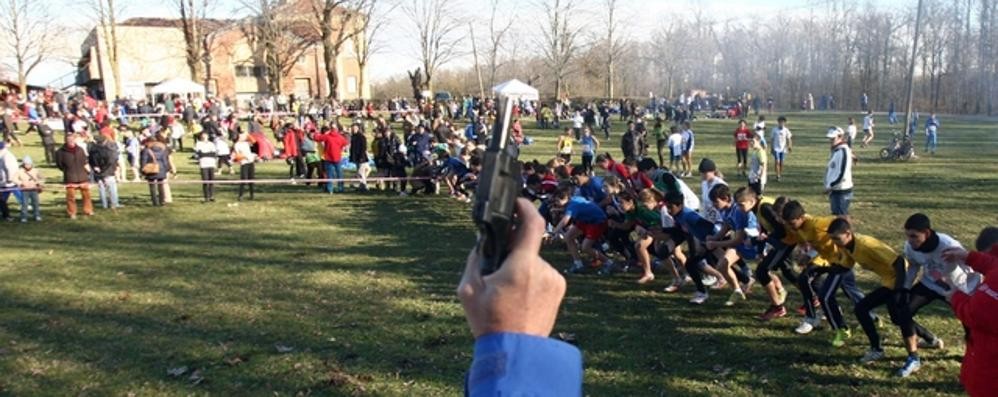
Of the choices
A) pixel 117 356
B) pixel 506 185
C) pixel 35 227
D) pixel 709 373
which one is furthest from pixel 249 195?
pixel 506 185

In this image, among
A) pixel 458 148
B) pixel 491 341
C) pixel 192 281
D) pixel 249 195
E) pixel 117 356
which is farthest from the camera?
pixel 458 148

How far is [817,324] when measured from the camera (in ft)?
22.8

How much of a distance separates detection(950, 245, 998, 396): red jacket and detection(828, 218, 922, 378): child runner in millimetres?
1502

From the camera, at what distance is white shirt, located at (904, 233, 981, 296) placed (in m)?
5.60

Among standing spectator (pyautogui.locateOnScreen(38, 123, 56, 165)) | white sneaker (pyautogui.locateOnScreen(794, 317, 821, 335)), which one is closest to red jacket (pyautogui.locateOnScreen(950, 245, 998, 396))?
white sneaker (pyautogui.locateOnScreen(794, 317, 821, 335))

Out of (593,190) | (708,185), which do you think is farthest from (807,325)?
(593,190)

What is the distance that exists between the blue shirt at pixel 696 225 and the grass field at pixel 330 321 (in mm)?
784

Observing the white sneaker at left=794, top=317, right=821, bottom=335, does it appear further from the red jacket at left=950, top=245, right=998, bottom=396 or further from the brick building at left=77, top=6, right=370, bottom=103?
the brick building at left=77, top=6, right=370, bottom=103

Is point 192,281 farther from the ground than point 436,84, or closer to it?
closer to it

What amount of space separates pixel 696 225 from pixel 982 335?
13.5 feet

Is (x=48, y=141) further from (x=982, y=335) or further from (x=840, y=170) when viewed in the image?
(x=982, y=335)

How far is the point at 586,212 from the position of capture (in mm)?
9648

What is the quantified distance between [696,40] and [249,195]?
7029 centimetres

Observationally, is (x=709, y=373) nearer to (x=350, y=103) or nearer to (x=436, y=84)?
(x=350, y=103)
